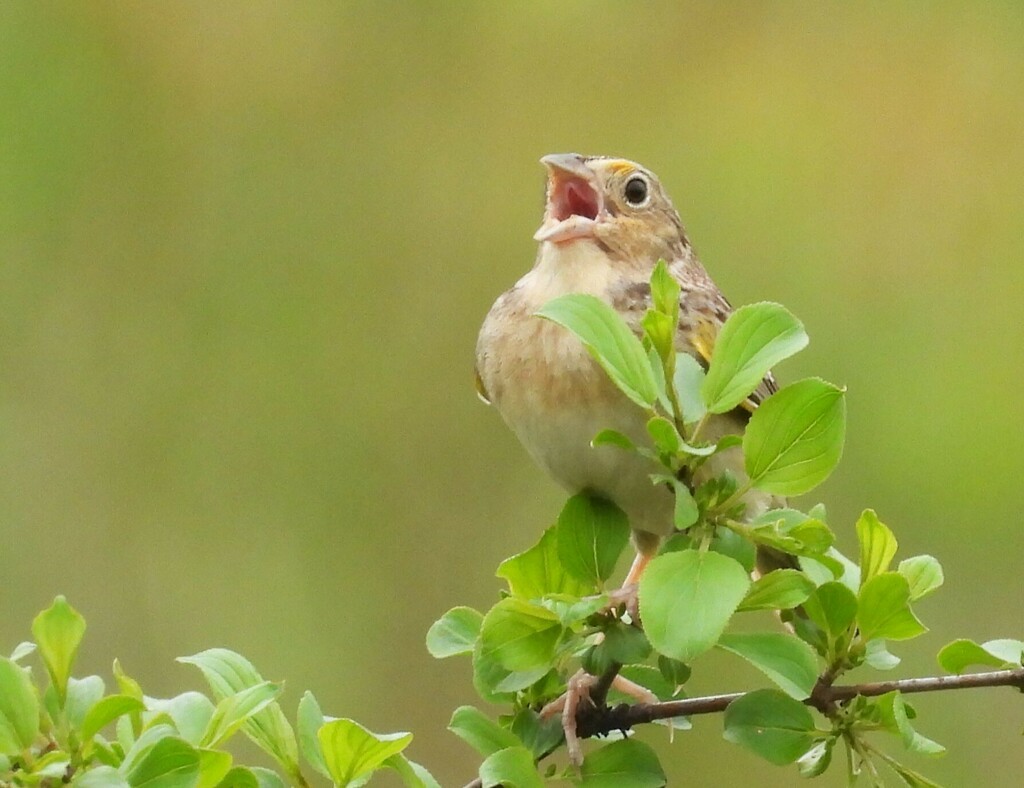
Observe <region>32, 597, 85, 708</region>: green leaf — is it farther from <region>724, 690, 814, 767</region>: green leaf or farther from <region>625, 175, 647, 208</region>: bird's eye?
<region>625, 175, 647, 208</region>: bird's eye

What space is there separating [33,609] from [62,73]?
117cm

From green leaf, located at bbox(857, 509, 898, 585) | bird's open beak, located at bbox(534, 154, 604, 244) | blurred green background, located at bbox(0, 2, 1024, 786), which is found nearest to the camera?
green leaf, located at bbox(857, 509, 898, 585)

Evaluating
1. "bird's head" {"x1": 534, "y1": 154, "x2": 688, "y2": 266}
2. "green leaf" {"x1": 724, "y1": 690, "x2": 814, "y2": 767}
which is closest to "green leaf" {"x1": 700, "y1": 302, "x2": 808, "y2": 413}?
"green leaf" {"x1": 724, "y1": 690, "x2": 814, "y2": 767}

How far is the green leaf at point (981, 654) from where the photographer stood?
1.04 m

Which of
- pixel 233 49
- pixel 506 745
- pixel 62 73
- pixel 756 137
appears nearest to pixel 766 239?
pixel 756 137

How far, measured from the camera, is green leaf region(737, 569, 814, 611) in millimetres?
1008

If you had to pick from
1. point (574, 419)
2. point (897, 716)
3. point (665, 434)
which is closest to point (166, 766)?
point (665, 434)

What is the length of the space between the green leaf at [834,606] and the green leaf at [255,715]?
367 millimetres

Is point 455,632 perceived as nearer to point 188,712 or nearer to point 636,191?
point 188,712

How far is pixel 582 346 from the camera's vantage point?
4.77 feet

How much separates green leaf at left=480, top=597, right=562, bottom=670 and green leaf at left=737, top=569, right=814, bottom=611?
5.0 inches

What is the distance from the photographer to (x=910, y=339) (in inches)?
130

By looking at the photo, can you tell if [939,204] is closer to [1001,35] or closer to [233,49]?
[1001,35]

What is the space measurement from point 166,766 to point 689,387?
40 cm
